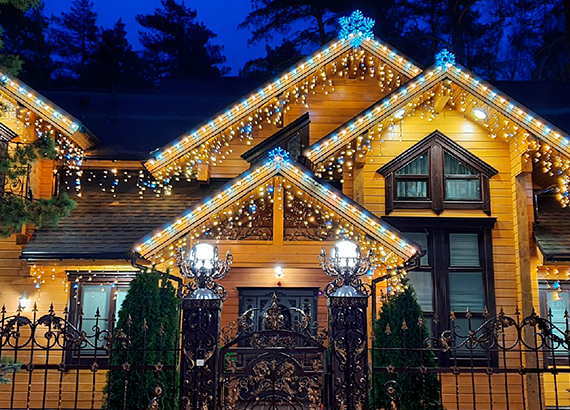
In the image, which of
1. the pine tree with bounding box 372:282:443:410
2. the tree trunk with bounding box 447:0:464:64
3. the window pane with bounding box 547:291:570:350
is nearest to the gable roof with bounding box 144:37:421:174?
the pine tree with bounding box 372:282:443:410

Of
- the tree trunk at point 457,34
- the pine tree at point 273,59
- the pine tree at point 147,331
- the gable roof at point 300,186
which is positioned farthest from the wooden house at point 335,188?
the pine tree at point 273,59

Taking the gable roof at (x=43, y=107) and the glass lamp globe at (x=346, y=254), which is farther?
the gable roof at (x=43, y=107)

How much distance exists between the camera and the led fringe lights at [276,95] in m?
12.9

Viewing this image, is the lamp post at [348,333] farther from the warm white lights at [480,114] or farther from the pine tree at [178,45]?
the pine tree at [178,45]

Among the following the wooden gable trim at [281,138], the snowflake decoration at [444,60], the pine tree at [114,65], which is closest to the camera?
the snowflake decoration at [444,60]

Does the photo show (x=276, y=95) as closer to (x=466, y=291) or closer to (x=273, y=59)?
(x=466, y=291)

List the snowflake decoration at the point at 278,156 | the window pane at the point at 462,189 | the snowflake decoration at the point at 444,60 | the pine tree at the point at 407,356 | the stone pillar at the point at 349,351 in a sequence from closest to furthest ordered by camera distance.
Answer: the stone pillar at the point at 349,351 → the pine tree at the point at 407,356 → the snowflake decoration at the point at 278,156 → the snowflake decoration at the point at 444,60 → the window pane at the point at 462,189

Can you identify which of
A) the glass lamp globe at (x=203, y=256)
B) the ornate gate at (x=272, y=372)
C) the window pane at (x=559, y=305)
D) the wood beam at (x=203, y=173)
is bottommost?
the ornate gate at (x=272, y=372)

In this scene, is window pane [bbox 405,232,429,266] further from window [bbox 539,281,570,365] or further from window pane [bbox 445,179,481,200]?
window [bbox 539,281,570,365]

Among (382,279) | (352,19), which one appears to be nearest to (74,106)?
(352,19)

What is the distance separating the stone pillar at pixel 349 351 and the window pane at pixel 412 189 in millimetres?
6025

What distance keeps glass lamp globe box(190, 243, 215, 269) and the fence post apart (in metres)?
0.48

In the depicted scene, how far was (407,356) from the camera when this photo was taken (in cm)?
912

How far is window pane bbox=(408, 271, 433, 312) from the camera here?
12336mm
